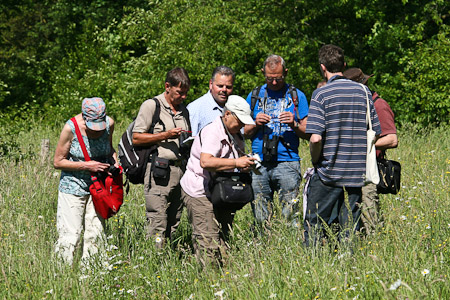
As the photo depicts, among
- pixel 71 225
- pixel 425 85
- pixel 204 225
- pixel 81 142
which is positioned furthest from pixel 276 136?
pixel 425 85

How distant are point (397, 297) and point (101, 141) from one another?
3039 mm

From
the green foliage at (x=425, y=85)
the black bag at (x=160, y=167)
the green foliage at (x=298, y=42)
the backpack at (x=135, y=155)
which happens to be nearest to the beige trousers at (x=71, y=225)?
the backpack at (x=135, y=155)

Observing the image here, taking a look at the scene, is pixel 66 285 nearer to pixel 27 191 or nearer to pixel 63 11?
pixel 27 191

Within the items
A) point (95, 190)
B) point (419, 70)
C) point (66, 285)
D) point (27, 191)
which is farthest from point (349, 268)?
point (419, 70)

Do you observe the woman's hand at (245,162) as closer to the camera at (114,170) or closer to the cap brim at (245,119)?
the cap brim at (245,119)

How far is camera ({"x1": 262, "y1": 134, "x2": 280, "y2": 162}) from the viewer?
213 inches

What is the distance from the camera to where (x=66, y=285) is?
4.19 m

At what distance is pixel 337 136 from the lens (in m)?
4.49

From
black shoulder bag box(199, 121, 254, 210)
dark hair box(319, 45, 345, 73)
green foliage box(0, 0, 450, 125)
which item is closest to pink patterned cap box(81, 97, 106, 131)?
black shoulder bag box(199, 121, 254, 210)

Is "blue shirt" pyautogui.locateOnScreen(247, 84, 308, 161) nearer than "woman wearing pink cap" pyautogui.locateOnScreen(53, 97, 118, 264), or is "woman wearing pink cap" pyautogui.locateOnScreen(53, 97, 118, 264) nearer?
"woman wearing pink cap" pyautogui.locateOnScreen(53, 97, 118, 264)

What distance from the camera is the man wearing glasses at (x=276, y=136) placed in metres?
5.43

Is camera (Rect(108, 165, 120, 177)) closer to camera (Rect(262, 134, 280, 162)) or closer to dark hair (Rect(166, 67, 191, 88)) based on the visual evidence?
dark hair (Rect(166, 67, 191, 88))

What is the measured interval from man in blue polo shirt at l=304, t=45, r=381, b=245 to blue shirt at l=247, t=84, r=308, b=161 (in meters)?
0.89

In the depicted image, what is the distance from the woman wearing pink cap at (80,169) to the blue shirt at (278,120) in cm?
138
